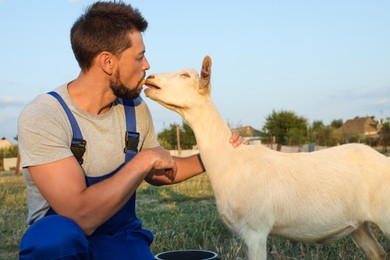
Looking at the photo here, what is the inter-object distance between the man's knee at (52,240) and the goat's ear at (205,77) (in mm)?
1582

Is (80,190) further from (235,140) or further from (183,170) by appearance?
(235,140)

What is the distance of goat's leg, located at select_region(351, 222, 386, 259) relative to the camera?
4.45 metres

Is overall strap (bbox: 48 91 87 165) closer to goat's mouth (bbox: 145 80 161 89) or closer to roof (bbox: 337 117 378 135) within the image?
goat's mouth (bbox: 145 80 161 89)

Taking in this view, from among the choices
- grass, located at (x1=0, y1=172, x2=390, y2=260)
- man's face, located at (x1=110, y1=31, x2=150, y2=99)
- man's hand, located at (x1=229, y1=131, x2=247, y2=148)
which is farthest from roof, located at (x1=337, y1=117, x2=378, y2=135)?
man's face, located at (x1=110, y1=31, x2=150, y2=99)

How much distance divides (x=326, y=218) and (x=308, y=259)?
0.82 meters

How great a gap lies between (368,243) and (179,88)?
87.9 inches

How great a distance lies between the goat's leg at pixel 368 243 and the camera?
4.45 m

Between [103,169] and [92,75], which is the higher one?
[92,75]

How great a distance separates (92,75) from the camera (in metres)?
3.24

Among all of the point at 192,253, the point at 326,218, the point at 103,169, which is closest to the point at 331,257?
the point at 326,218

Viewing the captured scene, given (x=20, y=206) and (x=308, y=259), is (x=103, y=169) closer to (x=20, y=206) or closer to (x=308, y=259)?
(x=308, y=259)

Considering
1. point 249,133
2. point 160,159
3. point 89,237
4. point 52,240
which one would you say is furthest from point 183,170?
point 249,133

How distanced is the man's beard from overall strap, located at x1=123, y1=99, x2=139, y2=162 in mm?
243

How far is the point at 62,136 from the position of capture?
2.94 meters
